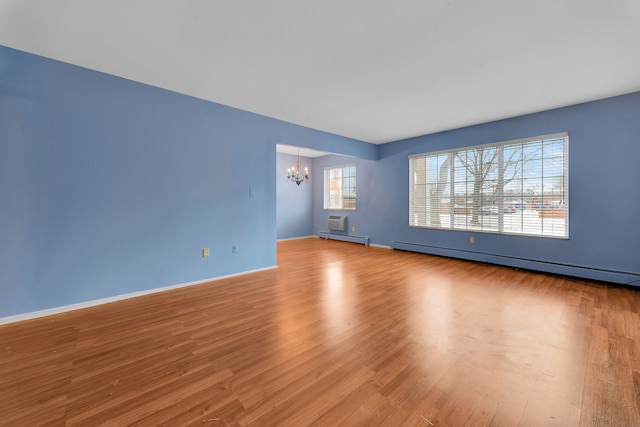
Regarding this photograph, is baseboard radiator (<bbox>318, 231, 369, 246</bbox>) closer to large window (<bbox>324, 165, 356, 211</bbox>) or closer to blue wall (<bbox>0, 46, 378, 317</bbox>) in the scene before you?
large window (<bbox>324, 165, 356, 211</bbox>)

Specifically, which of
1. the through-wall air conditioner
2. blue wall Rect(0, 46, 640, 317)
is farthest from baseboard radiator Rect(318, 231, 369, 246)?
blue wall Rect(0, 46, 640, 317)

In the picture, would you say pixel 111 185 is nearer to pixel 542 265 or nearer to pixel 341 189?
pixel 341 189

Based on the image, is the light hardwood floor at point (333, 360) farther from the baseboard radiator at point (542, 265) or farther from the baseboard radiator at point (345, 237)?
the baseboard radiator at point (345, 237)

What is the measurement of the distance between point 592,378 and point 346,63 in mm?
3275

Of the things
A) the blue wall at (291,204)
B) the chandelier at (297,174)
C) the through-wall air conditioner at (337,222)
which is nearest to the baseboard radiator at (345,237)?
the through-wall air conditioner at (337,222)

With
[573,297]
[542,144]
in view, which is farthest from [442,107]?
[573,297]

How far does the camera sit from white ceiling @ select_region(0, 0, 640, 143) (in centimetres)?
200

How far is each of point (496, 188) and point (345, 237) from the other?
3.92 meters

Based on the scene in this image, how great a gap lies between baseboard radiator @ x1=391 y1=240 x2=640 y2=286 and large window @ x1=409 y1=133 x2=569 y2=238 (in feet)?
1.57

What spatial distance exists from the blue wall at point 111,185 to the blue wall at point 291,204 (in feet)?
12.2

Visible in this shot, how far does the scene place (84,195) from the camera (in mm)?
2877

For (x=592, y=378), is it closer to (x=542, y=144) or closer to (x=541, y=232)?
(x=541, y=232)

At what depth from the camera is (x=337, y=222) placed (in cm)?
771

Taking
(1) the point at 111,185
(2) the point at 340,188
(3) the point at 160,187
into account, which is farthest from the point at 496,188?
(1) the point at 111,185
